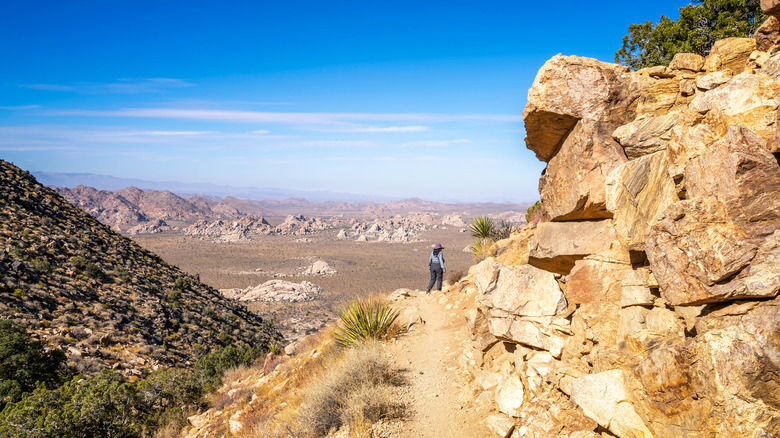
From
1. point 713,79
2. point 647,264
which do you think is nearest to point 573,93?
point 713,79

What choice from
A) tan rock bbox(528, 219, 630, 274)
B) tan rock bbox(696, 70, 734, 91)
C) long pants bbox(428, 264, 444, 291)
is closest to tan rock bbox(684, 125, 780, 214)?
tan rock bbox(696, 70, 734, 91)

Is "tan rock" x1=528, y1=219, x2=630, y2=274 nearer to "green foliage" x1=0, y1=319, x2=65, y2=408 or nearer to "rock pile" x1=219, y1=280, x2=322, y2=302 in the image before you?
"green foliage" x1=0, y1=319, x2=65, y2=408

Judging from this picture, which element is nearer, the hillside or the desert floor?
the hillside

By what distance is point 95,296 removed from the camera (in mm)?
20531

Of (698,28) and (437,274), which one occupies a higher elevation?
(698,28)

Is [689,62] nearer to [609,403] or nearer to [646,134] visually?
[646,134]

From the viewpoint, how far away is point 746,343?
3.57 m

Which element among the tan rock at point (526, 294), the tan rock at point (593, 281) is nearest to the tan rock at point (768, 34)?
the tan rock at point (593, 281)

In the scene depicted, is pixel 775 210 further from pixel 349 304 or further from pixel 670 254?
pixel 349 304

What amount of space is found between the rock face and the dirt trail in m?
0.43

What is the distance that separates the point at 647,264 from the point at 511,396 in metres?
2.80

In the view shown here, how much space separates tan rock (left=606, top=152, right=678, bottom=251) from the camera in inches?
207

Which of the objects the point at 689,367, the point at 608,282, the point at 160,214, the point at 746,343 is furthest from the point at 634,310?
the point at 160,214

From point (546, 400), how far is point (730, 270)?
2.98m
